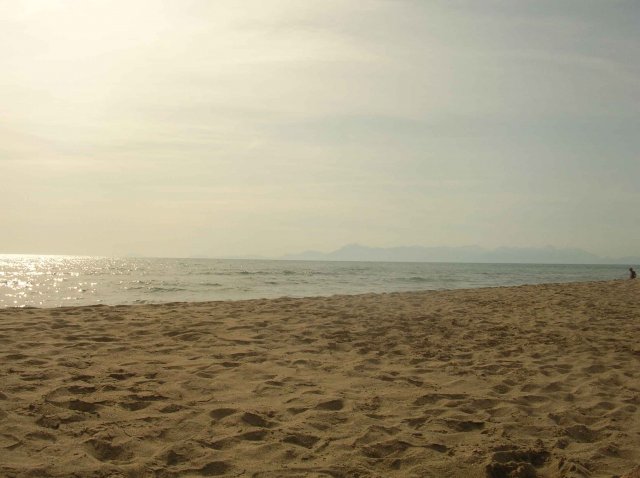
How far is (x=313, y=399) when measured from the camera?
176 inches

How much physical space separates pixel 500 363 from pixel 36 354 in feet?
17.7

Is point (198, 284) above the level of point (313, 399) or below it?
below

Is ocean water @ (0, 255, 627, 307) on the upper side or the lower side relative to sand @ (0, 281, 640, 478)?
lower

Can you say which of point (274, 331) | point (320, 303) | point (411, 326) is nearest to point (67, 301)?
point (320, 303)

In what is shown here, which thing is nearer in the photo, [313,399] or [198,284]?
[313,399]

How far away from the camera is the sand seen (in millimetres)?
3293

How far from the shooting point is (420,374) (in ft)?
18.0

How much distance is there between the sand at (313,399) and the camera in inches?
130

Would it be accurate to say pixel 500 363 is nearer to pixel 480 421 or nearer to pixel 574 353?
pixel 574 353

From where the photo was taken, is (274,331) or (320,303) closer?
(274,331)

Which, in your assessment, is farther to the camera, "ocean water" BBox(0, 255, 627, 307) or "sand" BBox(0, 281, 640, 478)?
"ocean water" BBox(0, 255, 627, 307)

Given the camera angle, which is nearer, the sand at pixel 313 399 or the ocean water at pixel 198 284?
the sand at pixel 313 399

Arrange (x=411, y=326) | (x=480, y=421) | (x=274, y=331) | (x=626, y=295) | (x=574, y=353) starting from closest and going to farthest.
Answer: (x=480, y=421) → (x=574, y=353) → (x=274, y=331) → (x=411, y=326) → (x=626, y=295)

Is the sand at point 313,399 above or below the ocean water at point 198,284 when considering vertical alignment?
above
